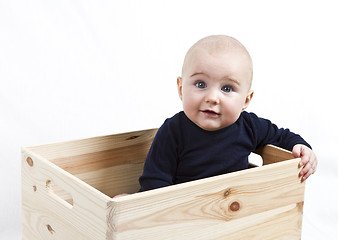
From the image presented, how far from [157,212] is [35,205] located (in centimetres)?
40

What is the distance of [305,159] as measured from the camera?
1.57m

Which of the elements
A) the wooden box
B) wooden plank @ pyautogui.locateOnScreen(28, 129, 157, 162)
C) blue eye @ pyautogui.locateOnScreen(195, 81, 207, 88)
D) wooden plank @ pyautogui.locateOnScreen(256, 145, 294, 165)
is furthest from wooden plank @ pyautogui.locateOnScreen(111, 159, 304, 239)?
wooden plank @ pyautogui.locateOnScreen(28, 129, 157, 162)

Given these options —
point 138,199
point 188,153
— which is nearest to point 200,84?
point 188,153

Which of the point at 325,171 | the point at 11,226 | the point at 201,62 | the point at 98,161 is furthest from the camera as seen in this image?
the point at 325,171

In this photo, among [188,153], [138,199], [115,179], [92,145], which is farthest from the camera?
[115,179]

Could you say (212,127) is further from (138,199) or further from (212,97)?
(138,199)

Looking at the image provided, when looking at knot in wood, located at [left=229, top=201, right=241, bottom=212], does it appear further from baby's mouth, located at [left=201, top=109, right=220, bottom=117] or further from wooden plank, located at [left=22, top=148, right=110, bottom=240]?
wooden plank, located at [left=22, top=148, right=110, bottom=240]

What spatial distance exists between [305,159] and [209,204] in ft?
1.18

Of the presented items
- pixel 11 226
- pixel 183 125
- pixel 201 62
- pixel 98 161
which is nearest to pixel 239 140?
pixel 183 125

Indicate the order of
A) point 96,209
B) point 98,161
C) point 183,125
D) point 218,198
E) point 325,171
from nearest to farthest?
1. point 96,209
2. point 218,198
3. point 183,125
4. point 98,161
5. point 325,171

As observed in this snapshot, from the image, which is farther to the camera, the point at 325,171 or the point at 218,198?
the point at 325,171

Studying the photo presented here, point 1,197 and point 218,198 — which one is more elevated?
point 218,198

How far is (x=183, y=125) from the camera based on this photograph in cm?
159

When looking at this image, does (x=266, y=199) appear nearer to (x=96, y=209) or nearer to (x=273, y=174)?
(x=273, y=174)
